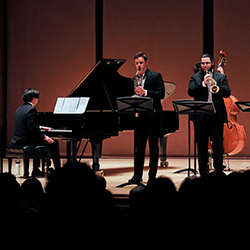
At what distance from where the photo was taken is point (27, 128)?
517cm

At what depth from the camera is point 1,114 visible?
8609 mm

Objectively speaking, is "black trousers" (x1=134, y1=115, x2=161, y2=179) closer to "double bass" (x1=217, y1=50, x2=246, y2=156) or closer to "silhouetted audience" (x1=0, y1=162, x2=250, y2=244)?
"double bass" (x1=217, y1=50, x2=246, y2=156)

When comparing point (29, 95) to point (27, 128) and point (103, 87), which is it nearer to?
point (27, 128)

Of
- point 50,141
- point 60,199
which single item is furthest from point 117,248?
point 50,141

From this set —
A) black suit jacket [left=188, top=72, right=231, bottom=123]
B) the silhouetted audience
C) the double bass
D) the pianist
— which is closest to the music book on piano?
the pianist

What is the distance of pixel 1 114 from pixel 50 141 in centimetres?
387

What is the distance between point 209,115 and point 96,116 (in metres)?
1.61

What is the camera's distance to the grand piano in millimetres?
5121

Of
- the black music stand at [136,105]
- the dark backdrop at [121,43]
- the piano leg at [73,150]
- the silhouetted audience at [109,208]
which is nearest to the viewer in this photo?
the silhouetted audience at [109,208]

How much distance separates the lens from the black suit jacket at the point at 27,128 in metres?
5.10

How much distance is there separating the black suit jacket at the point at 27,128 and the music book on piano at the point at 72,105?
36cm

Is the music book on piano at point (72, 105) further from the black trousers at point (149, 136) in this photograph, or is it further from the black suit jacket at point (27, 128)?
the black trousers at point (149, 136)

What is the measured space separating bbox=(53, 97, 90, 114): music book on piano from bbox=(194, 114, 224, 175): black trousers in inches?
63.6

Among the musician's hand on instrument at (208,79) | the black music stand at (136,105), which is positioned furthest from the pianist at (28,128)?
the musician's hand on instrument at (208,79)
